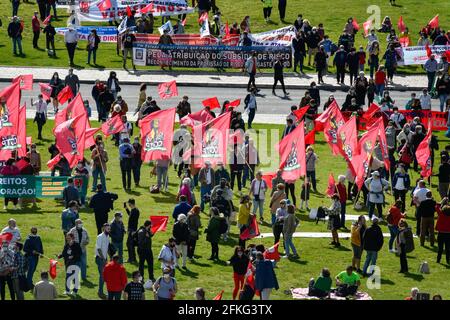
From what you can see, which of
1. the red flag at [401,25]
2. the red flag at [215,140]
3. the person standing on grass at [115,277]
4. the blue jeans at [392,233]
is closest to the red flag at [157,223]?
the person standing on grass at [115,277]

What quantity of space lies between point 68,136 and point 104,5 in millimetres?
24718

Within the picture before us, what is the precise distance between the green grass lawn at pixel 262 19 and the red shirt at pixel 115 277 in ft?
91.0

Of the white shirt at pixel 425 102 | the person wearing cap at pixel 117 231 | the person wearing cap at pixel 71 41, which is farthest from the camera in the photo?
the person wearing cap at pixel 71 41

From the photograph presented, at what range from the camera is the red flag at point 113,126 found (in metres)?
41.4

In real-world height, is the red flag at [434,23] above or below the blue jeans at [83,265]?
above

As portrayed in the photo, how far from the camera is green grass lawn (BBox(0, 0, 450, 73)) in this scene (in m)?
57.2

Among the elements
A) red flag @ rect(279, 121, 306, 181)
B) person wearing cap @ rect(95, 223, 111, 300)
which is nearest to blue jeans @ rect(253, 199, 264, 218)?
red flag @ rect(279, 121, 306, 181)

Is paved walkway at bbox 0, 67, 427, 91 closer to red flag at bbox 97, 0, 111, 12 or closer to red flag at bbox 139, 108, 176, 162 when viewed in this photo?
red flag at bbox 97, 0, 111, 12

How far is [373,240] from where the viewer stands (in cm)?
3259

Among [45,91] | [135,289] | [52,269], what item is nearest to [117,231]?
[52,269]

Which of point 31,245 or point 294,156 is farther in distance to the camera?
point 294,156

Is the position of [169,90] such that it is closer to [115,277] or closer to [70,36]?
[70,36]

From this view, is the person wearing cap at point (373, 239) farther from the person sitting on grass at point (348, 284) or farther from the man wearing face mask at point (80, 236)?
the man wearing face mask at point (80, 236)
